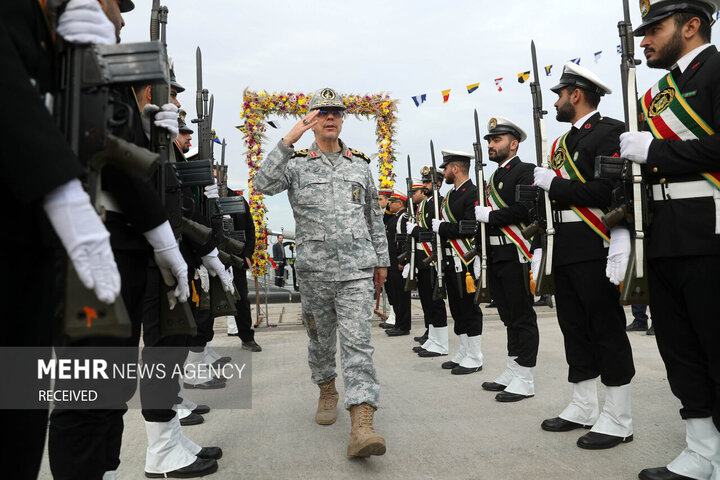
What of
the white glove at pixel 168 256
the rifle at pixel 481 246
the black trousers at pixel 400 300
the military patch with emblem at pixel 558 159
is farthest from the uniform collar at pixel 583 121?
the black trousers at pixel 400 300

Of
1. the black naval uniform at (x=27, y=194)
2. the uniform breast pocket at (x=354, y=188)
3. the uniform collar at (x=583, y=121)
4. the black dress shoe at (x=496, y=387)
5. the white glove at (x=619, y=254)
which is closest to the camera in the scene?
the black naval uniform at (x=27, y=194)

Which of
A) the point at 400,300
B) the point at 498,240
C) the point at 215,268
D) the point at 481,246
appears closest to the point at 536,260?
the point at 498,240

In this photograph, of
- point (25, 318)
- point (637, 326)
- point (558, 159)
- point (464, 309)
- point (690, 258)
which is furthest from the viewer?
point (637, 326)

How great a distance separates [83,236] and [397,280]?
7.73 meters

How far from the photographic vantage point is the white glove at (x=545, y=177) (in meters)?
3.56

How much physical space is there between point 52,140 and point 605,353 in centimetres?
314

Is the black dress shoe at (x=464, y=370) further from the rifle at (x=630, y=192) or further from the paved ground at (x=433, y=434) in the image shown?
the rifle at (x=630, y=192)

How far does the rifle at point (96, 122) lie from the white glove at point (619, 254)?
7.89 ft

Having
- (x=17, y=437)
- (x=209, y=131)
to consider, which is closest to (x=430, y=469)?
(x=17, y=437)

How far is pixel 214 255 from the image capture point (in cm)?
351

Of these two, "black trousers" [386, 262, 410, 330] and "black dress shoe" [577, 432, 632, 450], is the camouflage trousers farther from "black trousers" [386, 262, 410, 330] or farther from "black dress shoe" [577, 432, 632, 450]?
"black trousers" [386, 262, 410, 330]

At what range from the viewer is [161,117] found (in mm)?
2363

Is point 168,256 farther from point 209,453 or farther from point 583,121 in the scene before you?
point 583,121

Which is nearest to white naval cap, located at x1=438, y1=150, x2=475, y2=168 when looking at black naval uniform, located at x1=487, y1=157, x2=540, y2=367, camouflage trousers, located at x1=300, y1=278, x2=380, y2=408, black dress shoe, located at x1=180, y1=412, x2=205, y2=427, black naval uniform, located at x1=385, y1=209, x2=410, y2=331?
black naval uniform, located at x1=487, y1=157, x2=540, y2=367
